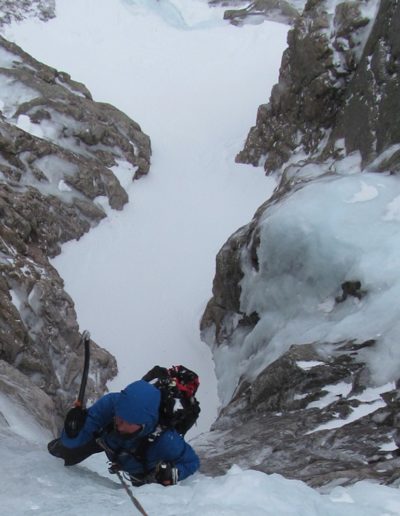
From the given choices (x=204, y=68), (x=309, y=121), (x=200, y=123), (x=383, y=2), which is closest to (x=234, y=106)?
(x=200, y=123)

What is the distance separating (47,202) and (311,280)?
11894mm

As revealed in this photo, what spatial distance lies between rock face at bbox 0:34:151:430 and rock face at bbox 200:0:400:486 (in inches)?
127

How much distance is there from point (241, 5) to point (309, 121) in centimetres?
2526

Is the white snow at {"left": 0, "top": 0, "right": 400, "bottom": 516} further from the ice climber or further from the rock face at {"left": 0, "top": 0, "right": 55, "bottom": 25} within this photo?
the rock face at {"left": 0, "top": 0, "right": 55, "bottom": 25}

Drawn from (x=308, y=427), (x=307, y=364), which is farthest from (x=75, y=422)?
(x=307, y=364)

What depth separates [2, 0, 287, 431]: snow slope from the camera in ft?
54.9

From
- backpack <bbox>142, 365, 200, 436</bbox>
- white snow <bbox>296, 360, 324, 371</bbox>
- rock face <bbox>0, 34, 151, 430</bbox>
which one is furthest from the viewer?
rock face <bbox>0, 34, 151, 430</bbox>

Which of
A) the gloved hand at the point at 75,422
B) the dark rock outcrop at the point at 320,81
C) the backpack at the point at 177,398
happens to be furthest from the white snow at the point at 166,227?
the dark rock outcrop at the point at 320,81

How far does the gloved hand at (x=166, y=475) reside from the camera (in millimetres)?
4825

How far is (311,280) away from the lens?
10.5 metres

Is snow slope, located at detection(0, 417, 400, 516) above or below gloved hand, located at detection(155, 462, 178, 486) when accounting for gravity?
below

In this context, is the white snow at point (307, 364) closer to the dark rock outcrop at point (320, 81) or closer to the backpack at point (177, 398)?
the backpack at point (177, 398)

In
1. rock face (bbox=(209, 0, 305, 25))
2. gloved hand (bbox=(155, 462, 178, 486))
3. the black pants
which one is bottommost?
gloved hand (bbox=(155, 462, 178, 486))

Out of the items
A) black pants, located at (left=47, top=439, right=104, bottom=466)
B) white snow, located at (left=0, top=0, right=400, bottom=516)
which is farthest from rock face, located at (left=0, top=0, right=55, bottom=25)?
black pants, located at (left=47, top=439, right=104, bottom=466)
